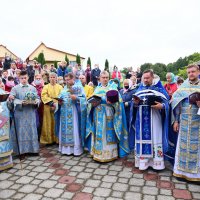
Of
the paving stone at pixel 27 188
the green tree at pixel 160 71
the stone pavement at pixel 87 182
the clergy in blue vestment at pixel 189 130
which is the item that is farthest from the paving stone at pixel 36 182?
the green tree at pixel 160 71

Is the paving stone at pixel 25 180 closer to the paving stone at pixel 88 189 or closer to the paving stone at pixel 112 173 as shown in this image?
the paving stone at pixel 88 189

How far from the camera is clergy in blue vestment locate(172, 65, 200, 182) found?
452cm

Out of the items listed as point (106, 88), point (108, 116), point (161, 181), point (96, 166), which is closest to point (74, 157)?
point (96, 166)

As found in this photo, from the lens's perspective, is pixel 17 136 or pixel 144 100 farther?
pixel 17 136

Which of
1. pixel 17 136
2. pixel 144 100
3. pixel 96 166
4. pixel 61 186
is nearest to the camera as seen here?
pixel 61 186

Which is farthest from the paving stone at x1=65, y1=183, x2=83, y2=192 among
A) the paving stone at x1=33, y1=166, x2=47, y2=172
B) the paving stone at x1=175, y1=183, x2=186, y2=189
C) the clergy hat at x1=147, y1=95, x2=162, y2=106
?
the clergy hat at x1=147, y1=95, x2=162, y2=106

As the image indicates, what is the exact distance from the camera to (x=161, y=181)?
15.3 feet

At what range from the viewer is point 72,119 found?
604cm

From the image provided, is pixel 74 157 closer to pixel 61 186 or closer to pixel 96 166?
pixel 96 166

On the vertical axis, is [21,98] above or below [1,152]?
above

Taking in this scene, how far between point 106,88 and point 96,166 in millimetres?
1709

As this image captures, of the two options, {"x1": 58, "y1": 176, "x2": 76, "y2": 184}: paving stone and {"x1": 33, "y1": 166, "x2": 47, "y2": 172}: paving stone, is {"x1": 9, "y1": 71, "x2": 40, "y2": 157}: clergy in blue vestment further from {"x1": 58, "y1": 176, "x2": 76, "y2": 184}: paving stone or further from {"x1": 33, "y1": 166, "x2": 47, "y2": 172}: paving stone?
{"x1": 58, "y1": 176, "x2": 76, "y2": 184}: paving stone

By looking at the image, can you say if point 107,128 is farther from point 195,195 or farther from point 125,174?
point 195,195

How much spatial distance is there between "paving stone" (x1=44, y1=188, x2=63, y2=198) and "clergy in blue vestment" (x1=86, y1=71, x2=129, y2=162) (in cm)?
139
